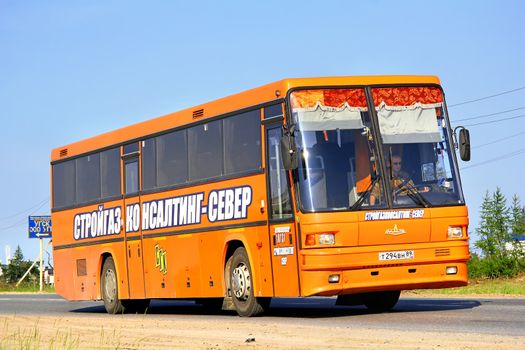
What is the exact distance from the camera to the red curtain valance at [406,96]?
720 inches

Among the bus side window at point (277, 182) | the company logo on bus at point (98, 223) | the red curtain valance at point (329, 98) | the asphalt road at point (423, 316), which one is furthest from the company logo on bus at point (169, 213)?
the red curtain valance at point (329, 98)

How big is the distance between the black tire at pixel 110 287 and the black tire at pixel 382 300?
6320mm

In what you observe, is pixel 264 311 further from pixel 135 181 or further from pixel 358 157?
pixel 135 181

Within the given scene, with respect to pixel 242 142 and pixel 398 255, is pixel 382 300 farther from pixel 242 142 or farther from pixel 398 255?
pixel 242 142

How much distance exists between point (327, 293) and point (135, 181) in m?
7.12

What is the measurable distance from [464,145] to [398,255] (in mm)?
1987

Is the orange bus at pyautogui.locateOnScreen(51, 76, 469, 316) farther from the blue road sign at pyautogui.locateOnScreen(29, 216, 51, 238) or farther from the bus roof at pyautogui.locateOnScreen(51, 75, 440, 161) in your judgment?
the blue road sign at pyautogui.locateOnScreen(29, 216, 51, 238)

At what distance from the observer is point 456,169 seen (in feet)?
59.4

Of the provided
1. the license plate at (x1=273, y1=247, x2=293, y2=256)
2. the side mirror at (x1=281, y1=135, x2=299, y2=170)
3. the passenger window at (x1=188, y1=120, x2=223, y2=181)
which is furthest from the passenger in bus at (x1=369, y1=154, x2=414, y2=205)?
the passenger window at (x1=188, y1=120, x2=223, y2=181)

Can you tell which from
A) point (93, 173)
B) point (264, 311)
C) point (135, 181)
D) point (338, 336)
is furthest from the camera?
point (93, 173)

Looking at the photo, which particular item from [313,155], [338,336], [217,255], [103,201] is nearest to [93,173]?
[103,201]

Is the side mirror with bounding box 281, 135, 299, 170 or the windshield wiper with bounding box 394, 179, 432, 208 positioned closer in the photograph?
the side mirror with bounding box 281, 135, 299, 170

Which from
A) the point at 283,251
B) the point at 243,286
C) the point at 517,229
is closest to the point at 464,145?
the point at 283,251

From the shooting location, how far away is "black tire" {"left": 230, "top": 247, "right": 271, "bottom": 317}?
62.9 feet
